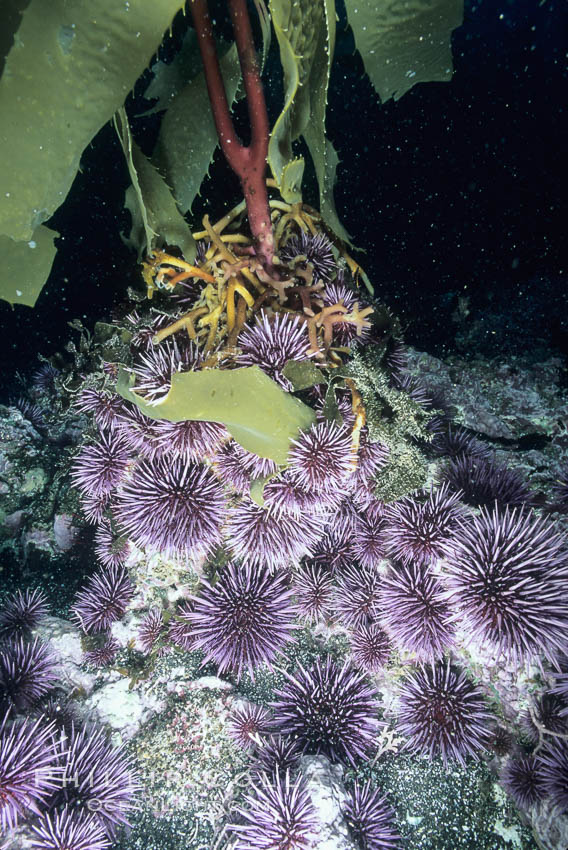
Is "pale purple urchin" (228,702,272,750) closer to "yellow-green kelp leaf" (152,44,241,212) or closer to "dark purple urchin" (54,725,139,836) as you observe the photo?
"dark purple urchin" (54,725,139,836)

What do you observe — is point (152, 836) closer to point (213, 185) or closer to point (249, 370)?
point (249, 370)

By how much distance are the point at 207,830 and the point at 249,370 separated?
106 inches

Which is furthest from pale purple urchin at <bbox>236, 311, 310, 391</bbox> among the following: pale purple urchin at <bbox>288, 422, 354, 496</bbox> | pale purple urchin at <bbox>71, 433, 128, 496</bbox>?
pale purple urchin at <bbox>71, 433, 128, 496</bbox>

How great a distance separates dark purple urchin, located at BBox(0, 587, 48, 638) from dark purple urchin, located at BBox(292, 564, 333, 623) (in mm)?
1887

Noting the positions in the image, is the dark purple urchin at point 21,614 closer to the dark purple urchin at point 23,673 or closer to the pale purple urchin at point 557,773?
the dark purple urchin at point 23,673

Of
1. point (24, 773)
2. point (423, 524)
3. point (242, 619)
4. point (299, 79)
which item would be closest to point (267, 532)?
point (242, 619)

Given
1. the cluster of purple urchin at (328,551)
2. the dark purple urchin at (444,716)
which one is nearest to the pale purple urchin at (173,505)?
the cluster of purple urchin at (328,551)

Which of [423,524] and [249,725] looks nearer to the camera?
[423,524]

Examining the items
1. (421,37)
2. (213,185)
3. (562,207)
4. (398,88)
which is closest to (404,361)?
(398,88)

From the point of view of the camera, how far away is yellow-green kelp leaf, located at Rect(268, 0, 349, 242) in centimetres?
163

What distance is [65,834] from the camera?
2102mm

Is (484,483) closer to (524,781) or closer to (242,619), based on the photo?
(524,781)

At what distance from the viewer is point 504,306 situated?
3.74m

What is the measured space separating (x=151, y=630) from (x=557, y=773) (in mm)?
2481
